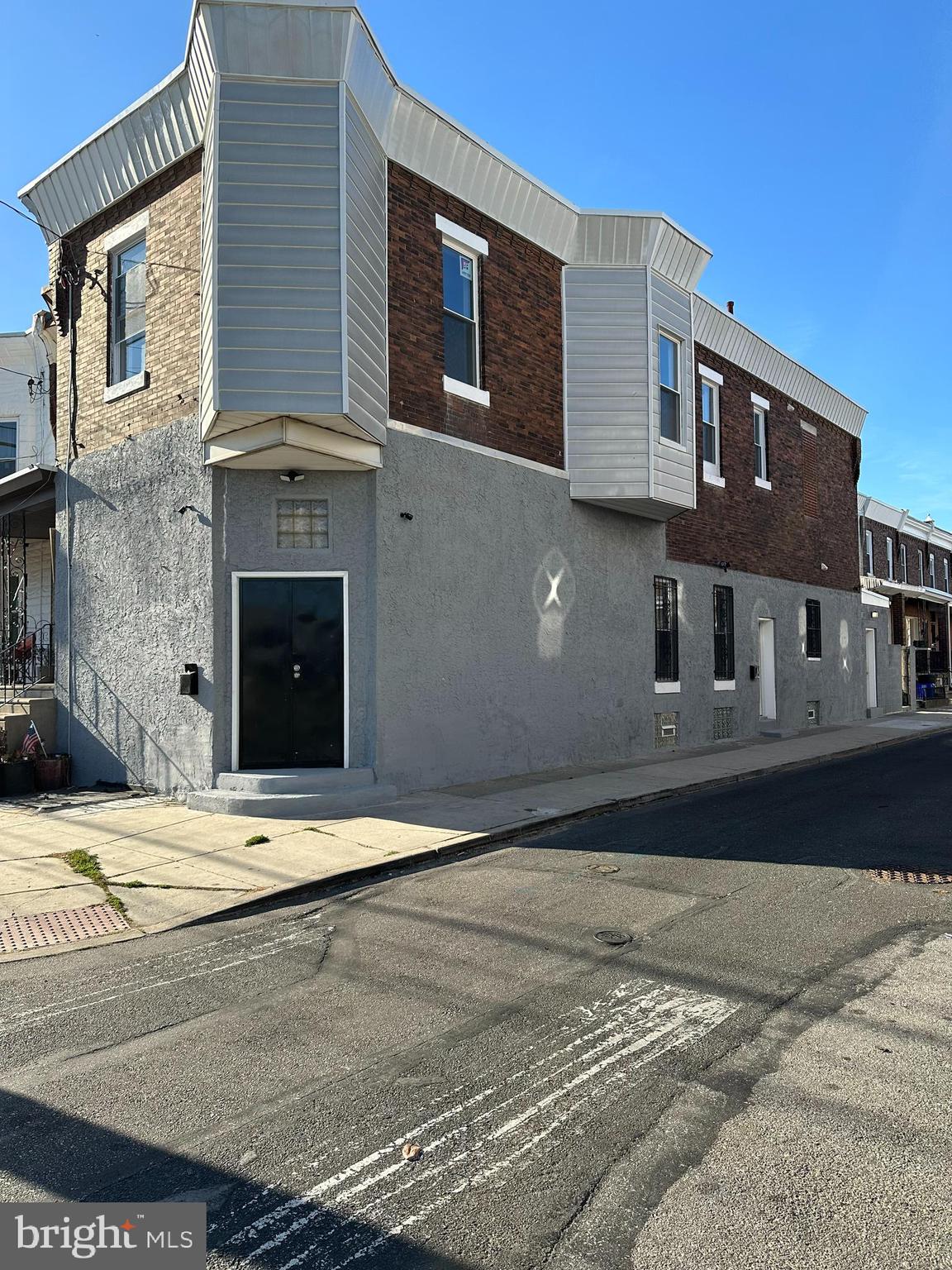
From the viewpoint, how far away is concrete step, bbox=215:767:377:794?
10.5m

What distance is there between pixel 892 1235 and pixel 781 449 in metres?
21.2

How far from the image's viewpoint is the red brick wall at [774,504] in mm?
18719

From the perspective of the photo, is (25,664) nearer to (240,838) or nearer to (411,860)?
(240,838)

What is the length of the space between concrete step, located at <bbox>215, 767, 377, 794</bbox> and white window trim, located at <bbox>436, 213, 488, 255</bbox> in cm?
743

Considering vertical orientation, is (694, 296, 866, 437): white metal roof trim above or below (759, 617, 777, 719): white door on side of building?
above

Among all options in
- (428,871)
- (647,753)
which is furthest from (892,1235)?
(647,753)

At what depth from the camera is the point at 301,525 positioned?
445 inches

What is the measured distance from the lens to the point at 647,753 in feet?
52.9

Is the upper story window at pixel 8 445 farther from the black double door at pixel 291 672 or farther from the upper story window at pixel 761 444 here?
the upper story window at pixel 761 444

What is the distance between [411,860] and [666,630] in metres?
10.2

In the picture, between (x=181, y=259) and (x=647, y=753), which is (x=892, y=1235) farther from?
(x=647, y=753)

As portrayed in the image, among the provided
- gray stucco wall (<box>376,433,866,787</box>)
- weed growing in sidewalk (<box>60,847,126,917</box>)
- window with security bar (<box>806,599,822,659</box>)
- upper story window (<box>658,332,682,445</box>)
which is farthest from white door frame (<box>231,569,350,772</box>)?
window with security bar (<box>806,599,822,659</box>)

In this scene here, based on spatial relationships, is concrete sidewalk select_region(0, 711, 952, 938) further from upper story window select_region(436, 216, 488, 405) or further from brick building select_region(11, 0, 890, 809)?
upper story window select_region(436, 216, 488, 405)

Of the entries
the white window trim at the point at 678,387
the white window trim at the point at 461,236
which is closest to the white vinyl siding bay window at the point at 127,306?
the white window trim at the point at 461,236
